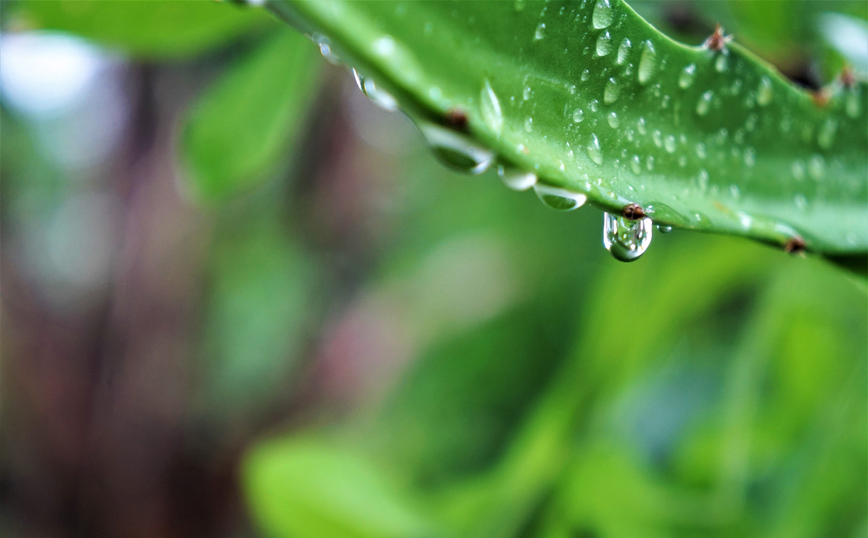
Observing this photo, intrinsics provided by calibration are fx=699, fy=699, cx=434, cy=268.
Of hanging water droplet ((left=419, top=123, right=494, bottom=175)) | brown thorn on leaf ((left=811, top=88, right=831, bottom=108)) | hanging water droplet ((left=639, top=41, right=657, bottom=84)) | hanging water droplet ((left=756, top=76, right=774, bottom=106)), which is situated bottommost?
hanging water droplet ((left=419, top=123, right=494, bottom=175))

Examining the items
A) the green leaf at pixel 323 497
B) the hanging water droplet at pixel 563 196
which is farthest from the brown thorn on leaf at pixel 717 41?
the green leaf at pixel 323 497

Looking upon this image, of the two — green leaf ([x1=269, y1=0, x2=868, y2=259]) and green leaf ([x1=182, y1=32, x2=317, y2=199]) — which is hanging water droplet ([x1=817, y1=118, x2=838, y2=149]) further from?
green leaf ([x1=182, y1=32, x2=317, y2=199])

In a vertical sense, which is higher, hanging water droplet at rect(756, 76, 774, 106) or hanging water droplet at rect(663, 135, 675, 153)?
hanging water droplet at rect(756, 76, 774, 106)

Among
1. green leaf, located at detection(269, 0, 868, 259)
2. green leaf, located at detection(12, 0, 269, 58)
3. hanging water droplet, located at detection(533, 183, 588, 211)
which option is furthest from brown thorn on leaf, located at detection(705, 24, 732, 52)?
green leaf, located at detection(12, 0, 269, 58)

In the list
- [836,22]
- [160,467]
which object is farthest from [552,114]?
[160,467]

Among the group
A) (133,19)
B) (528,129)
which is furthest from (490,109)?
(133,19)

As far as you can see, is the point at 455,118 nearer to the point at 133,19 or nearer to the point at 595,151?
the point at 595,151
